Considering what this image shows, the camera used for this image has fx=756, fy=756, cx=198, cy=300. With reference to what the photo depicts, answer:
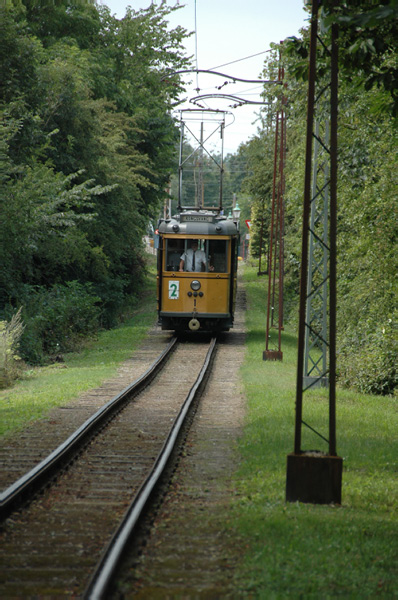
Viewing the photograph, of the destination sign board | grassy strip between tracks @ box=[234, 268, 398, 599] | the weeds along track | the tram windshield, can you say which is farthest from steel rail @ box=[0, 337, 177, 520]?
the destination sign board

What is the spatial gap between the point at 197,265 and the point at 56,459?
14303 mm

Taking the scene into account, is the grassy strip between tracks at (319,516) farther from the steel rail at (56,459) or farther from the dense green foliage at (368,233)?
the dense green foliage at (368,233)

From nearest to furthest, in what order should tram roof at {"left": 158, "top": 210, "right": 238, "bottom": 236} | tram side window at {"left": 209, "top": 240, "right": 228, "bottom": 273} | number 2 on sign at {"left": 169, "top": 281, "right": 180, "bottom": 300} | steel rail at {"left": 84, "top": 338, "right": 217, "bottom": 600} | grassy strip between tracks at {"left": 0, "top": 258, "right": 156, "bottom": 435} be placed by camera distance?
steel rail at {"left": 84, "top": 338, "right": 217, "bottom": 600} < grassy strip between tracks at {"left": 0, "top": 258, "right": 156, "bottom": 435} < tram roof at {"left": 158, "top": 210, "right": 238, "bottom": 236} < tram side window at {"left": 209, "top": 240, "right": 228, "bottom": 273} < number 2 on sign at {"left": 169, "top": 281, "right": 180, "bottom": 300}

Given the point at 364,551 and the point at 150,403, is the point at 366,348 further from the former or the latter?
the point at 364,551

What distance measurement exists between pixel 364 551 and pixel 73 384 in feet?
34.5

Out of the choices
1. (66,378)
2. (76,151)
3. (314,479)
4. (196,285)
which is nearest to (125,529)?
(314,479)

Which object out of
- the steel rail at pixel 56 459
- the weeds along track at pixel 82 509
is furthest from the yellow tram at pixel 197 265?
the weeds along track at pixel 82 509

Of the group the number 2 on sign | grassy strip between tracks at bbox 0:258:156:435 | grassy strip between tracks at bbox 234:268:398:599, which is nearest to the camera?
grassy strip between tracks at bbox 234:268:398:599

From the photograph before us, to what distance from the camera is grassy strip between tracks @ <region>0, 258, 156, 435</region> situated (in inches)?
501

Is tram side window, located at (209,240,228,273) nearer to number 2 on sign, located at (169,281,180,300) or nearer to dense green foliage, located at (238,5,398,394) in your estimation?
number 2 on sign, located at (169,281,180,300)

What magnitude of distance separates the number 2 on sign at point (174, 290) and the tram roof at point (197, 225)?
1574 mm

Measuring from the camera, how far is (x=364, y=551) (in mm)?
6156

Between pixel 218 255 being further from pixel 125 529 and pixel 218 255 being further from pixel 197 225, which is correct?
pixel 125 529

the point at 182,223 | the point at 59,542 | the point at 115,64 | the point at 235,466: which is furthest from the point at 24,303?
the point at 115,64
